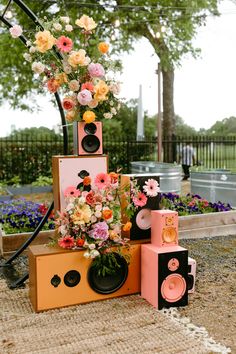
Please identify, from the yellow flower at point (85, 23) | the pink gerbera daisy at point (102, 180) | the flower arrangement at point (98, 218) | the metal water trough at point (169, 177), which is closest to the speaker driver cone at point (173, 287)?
the flower arrangement at point (98, 218)

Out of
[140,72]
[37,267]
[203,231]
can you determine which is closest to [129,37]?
[140,72]

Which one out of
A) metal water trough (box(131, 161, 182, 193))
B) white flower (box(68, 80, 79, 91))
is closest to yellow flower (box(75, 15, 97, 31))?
white flower (box(68, 80, 79, 91))

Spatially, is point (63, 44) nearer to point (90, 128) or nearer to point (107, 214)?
point (90, 128)

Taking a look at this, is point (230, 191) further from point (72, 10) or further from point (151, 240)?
point (72, 10)

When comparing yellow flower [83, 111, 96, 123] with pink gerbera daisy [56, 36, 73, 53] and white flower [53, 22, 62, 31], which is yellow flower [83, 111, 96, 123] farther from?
white flower [53, 22, 62, 31]

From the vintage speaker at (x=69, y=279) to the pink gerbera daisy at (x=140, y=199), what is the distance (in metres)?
0.36

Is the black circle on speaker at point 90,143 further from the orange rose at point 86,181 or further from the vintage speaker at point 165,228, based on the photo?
the vintage speaker at point 165,228

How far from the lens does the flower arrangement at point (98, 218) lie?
10.2ft

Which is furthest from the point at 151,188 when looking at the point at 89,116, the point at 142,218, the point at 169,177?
the point at 169,177

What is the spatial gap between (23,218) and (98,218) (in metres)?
2.27

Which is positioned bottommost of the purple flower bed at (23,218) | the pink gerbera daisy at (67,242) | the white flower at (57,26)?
the purple flower bed at (23,218)

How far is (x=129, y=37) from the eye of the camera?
12922mm

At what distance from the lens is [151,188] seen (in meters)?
3.31

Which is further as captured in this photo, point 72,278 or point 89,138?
point 89,138
